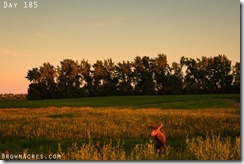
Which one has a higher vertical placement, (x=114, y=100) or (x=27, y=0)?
(x=27, y=0)

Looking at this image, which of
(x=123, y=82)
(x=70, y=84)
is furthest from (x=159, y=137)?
(x=123, y=82)

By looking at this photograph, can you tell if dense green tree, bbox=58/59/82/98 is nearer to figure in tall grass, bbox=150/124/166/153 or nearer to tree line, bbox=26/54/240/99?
tree line, bbox=26/54/240/99

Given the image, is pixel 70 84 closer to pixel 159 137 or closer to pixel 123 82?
pixel 123 82

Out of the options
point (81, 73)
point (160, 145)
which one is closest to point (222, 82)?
point (160, 145)

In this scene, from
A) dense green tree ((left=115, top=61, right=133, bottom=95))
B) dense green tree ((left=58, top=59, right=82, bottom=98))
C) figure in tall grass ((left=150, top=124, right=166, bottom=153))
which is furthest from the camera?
dense green tree ((left=115, top=61, right=133, bottom=95))

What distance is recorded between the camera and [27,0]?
10992 mm

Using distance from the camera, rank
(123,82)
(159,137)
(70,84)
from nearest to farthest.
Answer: (159,137), (70,84), (123,82)

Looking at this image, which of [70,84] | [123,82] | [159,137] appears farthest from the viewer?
[123,82]

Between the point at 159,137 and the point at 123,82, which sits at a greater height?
the point at 123,82

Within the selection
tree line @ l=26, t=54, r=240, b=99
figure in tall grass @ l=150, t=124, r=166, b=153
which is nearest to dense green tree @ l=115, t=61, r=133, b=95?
tree line @ l=26, t=54, r=240, b=99

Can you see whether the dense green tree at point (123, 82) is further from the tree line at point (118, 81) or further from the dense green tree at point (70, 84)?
the dense green tree at point (70, 84)

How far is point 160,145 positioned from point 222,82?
72.9 ft

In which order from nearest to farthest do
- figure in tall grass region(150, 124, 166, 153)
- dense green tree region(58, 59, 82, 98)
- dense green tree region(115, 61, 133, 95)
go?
figure in tall grass region(150, 124, 166, 153) → dense green tree region(58, 59, 82, 98) → dense green tree region(115, 61, 133, 95)

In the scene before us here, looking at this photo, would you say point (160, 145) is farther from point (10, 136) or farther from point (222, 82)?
point (222, 82)
